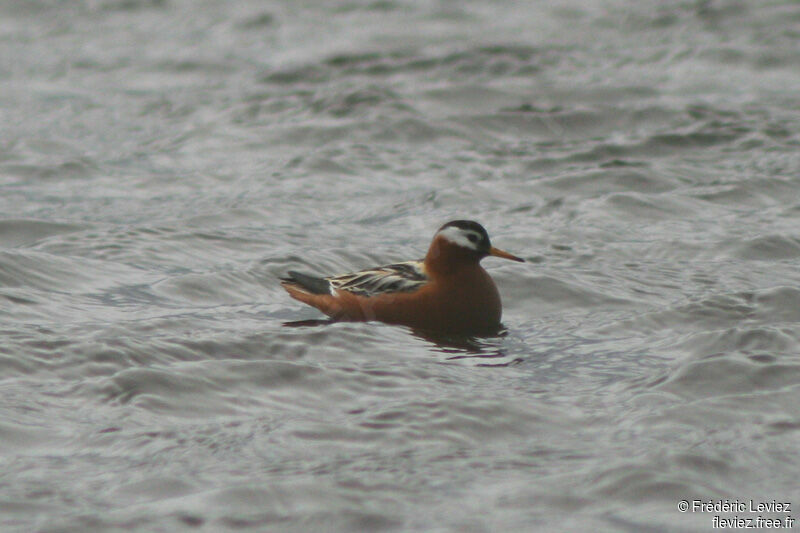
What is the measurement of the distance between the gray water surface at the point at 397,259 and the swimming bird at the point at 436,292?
0.55 ft

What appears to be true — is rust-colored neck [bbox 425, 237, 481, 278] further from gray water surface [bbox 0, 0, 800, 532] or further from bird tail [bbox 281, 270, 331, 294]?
bird tail [bbox 281, 270, 331, 294]

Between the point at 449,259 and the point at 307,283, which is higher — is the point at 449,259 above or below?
above

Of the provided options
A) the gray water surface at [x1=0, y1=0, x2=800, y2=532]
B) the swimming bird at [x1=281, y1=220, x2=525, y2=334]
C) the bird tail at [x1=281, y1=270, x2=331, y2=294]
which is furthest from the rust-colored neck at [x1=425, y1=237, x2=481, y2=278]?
the bird tail at [x1=281, y1=270, x2=331, y2=294]

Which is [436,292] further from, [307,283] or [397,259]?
[397,259]

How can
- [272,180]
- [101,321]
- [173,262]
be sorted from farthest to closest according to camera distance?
[272,180] < [173,262] < [101,321]

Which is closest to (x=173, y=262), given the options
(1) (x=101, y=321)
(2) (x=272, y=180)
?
(1) (x=101, y=321)

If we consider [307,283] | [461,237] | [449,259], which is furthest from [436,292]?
[307,283]

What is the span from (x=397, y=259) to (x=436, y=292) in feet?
6.78

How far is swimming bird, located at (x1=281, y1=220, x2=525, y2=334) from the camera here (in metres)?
9.07

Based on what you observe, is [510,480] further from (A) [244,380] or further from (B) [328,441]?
(A) [244,380]

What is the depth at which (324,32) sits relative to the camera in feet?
68.5

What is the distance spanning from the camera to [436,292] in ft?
29.8

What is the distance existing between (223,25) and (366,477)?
55.1 ft

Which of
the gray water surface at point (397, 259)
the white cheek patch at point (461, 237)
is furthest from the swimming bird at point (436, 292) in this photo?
the gray water surface at point (397, 259)
